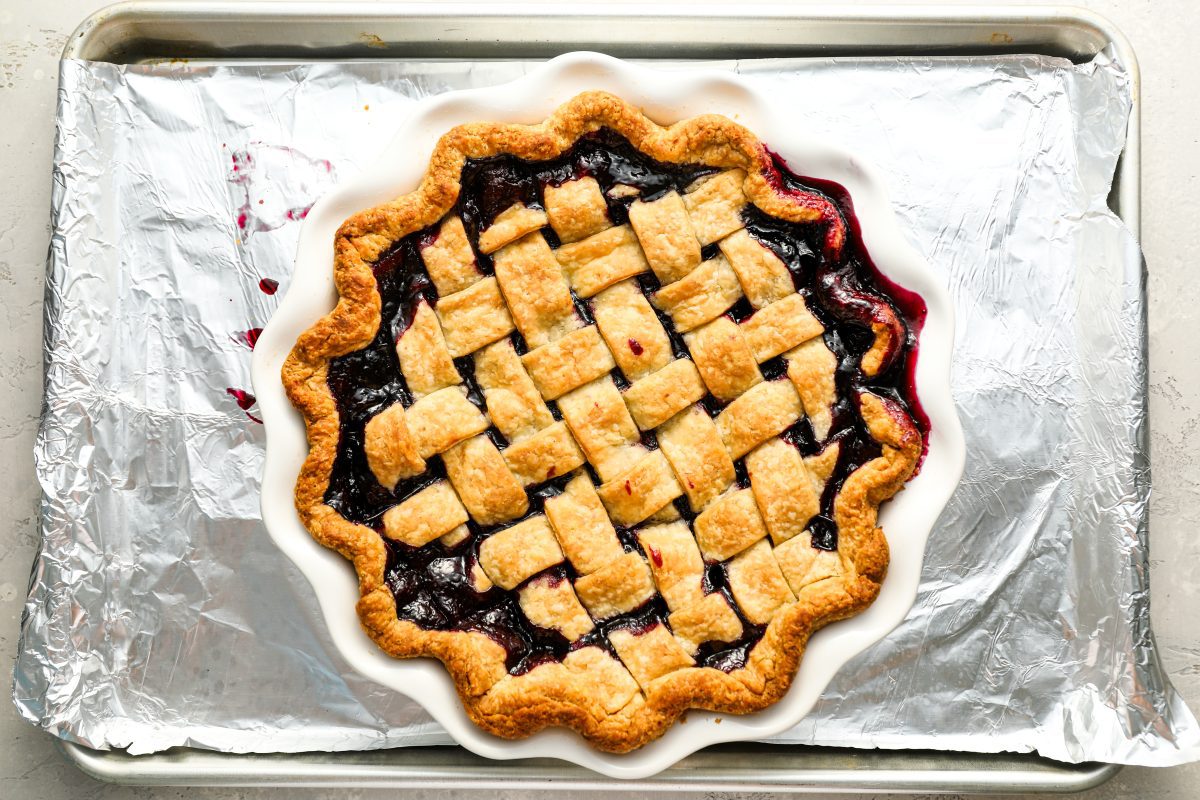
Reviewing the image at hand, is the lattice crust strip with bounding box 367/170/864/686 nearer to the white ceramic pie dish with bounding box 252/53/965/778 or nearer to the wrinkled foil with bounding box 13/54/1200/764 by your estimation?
the white ceramic pie dish with bounding box 252/53/965/778

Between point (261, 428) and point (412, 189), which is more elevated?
point (412, 189)

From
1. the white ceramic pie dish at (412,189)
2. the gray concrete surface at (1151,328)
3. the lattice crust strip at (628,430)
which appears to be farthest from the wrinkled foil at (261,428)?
the lattice crust strip at (628,430)

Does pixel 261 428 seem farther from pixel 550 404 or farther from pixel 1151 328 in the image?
pixel 1151 328

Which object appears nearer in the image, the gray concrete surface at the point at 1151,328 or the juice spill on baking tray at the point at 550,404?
the juice spill on baking tray at the point at 550,404

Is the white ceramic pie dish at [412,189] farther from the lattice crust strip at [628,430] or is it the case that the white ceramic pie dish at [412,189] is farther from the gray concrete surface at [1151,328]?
the gray concrete surface at [1151,328]

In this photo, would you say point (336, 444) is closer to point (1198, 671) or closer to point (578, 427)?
point (578, 427)

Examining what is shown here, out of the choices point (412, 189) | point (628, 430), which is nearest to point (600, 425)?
point (628, 430)

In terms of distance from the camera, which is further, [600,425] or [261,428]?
[261,428]
